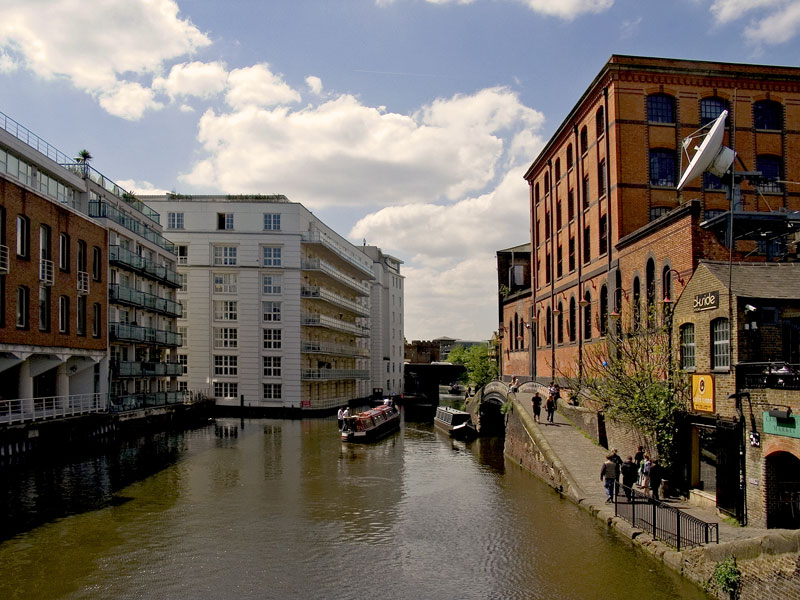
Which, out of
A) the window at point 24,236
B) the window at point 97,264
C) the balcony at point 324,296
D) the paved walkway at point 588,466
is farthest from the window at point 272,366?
the window at point 24,236

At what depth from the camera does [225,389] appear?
5759cm

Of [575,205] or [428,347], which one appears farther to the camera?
[428,347]

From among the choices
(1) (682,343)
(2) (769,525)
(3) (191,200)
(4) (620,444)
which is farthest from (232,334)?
(2) (769,525)

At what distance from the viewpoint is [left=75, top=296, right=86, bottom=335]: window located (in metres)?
36.0

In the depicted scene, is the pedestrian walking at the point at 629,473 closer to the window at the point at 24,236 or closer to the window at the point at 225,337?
the window at the point at 24,236

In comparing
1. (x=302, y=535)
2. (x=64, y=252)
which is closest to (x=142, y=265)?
(x=64, y=252)

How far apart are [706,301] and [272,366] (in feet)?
140

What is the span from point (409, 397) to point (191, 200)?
32349 mm

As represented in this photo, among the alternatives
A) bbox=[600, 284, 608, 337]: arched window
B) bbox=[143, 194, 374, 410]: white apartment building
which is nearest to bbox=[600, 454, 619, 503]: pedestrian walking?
bbox=[600, 284, 608, 337]: arched window

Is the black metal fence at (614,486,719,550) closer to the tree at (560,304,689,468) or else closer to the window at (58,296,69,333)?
the tree at (560,304,689,468)

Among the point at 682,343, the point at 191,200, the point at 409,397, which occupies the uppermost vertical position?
the point at 191,200

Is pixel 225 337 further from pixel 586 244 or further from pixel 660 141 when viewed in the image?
pixel 660 141

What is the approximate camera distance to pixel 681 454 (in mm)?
21188

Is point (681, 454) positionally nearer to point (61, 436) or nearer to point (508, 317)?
point (61, 436)
